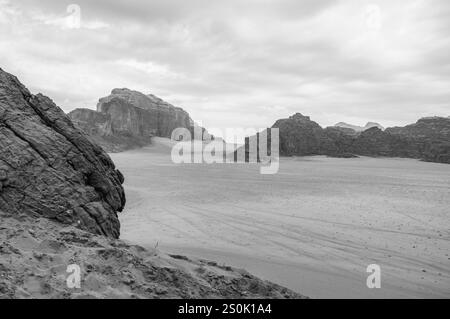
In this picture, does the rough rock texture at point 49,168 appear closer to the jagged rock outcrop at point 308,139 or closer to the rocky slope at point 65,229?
the rocky slope at point 65,229

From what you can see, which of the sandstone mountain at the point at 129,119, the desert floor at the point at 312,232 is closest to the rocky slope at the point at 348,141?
the sandstone mountain at the point at 129,119

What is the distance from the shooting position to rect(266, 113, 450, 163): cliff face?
5369 centimetres

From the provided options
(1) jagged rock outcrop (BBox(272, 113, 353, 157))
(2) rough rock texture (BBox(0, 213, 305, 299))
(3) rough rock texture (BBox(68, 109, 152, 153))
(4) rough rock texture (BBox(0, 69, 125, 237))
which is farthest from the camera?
(3) rough rock texture (BBox(68, 109, 152, 153))

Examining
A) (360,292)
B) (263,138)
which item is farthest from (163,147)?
(360,292)

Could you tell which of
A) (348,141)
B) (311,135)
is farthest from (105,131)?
(348,141)

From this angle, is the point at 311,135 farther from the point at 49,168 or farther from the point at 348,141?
the point at 49,168

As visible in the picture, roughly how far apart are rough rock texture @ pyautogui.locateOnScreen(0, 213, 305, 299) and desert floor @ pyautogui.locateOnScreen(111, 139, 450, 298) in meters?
2.06

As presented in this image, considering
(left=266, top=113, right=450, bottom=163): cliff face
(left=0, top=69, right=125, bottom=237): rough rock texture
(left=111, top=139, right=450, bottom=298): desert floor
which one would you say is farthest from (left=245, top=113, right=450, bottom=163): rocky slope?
(left=0, top=69, right=125, bottom=237): rough rock texture

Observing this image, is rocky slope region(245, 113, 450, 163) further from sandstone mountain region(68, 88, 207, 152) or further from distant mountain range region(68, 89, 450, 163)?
sandstone mountain region(68, 88, 207, 152)

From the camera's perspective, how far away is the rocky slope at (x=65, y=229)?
15.0 feet

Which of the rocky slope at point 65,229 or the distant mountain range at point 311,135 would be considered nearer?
the rocky slope at point 65,229

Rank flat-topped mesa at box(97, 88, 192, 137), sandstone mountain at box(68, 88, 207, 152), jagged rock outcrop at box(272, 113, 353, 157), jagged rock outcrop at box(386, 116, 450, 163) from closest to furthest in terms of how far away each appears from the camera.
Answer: jagged rock outcrop at box(386, 116, 450, 163)
jagged rock outcrop at box(272, 113, 353, 157)
sandstone mountain at box(68, 88, 207, 152)
flat-topped mesa at box(97, 88, 192, 137)

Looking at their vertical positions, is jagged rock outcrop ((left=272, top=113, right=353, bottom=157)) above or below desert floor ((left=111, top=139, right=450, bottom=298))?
above
